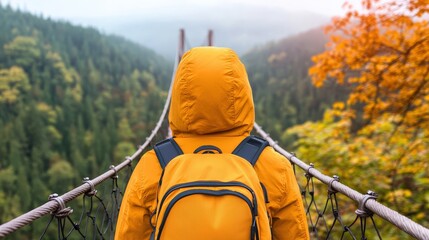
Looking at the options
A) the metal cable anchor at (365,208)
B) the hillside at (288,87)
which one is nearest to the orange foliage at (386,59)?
the metal cable anchor at (365,208)

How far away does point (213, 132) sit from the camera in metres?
1.04

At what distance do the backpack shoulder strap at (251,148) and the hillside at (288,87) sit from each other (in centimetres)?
2533

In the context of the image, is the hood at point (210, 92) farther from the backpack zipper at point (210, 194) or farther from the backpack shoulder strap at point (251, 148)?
the backpack zipper at point (210, 194)

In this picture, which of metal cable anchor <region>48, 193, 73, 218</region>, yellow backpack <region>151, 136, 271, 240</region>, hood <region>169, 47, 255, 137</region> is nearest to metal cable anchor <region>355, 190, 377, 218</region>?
yellow backpack <region>151, 136, 271, 240</region>

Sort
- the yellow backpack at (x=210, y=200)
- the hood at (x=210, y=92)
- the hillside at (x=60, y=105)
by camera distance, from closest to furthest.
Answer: the yellow backpack at (x=210, y=200)
the hood at (x=210, y=92)
the hillside at (x=60, y=105)

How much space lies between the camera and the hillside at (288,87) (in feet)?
137

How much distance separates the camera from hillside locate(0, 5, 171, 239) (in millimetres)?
33406

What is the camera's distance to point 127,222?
1.02 m

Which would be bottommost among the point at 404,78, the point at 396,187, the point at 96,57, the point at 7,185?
the point at 7,185

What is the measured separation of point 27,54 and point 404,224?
57.6 m

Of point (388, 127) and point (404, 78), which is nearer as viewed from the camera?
point (404, 78)

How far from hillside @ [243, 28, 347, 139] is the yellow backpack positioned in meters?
25.4

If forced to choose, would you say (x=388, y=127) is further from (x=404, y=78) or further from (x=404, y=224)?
(x=404, y=224)

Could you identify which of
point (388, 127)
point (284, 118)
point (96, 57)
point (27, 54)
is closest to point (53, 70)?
point (27, 54)
